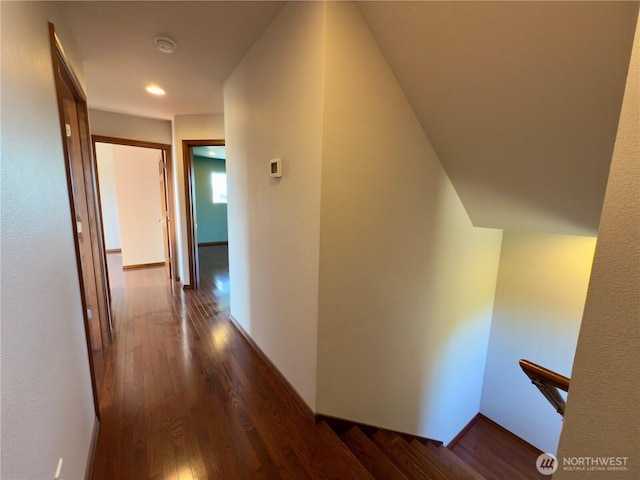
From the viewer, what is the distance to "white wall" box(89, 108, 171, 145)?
3.50 meters

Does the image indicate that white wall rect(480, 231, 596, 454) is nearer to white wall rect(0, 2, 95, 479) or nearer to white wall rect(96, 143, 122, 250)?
white wall rect(0, 2, 95, 479)

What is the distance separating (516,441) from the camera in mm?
3070

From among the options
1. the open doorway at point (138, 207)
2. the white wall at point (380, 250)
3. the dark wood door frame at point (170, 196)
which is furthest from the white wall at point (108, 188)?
the white wall at point (380, 250)

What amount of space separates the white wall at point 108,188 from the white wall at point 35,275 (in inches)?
203

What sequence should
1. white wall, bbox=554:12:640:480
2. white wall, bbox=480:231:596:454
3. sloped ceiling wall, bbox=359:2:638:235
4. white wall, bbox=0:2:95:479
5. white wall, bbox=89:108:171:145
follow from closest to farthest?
white wall, bbox=554:12:640:480
white wall, bbox=0:2:95:479
sloped ceiling wall, bbox=359:2:638:235
white wall, bbox=480:231:596:454
white wall, bbox=89:108:171:145

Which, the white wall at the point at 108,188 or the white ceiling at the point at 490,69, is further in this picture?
the white wall at the point at 108,188

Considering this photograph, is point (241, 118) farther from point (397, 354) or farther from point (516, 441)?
point (516, 441)

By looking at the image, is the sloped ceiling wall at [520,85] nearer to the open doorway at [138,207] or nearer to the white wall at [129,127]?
the white wall at [129,127]

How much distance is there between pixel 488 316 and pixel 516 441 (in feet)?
4.51

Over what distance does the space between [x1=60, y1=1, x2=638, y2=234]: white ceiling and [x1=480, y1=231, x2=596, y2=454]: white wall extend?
0.62 m

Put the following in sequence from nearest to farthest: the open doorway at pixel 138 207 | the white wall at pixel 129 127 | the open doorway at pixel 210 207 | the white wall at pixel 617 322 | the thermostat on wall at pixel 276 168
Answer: the white wall at pixel 617 322 → the thermostat on wall at pixel 276 168 → the white wall at pixel 129 127 → the open doorway at pixel 138 207 → the open doorway at pixel 210 207

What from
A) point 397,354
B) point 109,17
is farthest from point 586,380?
point 109,17

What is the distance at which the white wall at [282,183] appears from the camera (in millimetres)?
1467

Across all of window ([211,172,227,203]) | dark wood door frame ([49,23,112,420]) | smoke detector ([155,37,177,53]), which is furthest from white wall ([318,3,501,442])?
window ([211,172,227,203])
